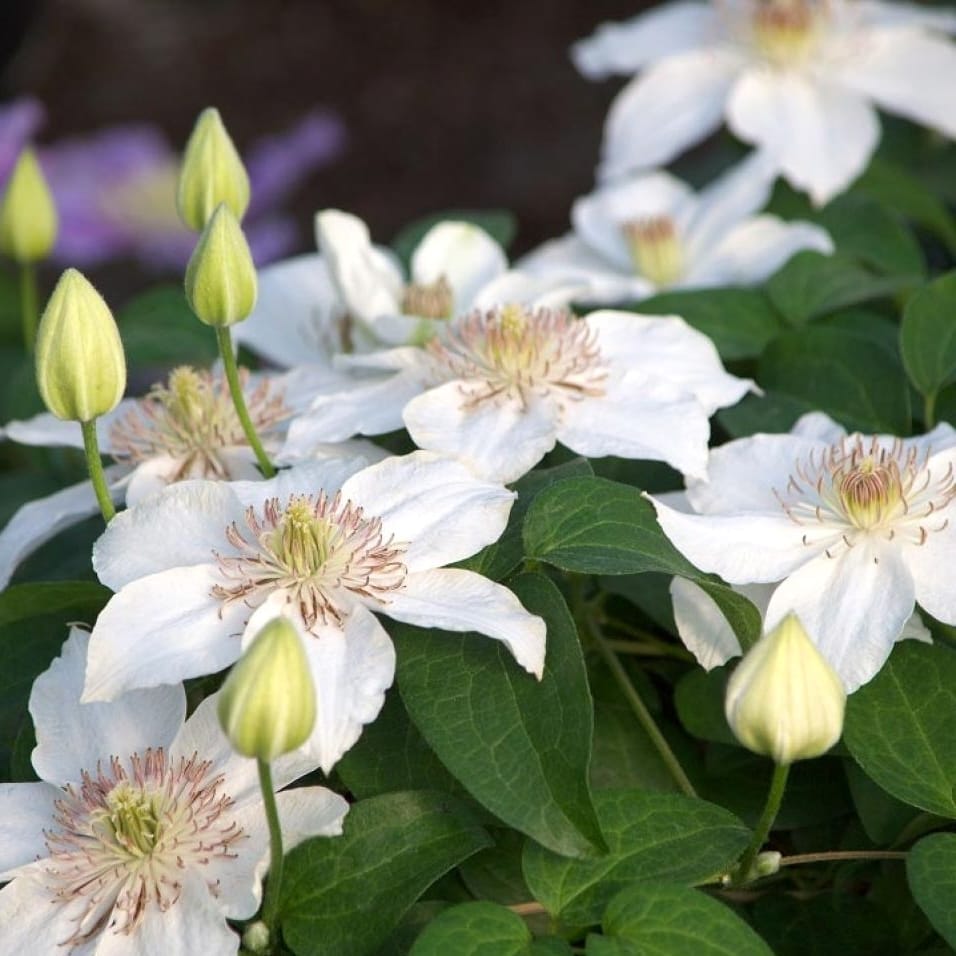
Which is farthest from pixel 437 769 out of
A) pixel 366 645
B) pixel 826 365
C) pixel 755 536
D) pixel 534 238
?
pixel 534 238

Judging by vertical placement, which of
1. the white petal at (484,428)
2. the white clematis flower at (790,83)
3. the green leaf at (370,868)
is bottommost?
the green leaf at (370,868)

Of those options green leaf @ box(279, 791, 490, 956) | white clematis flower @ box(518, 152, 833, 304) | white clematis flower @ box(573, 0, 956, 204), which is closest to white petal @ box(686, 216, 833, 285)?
white clematis flower @ box(518, 152, 833, 304)

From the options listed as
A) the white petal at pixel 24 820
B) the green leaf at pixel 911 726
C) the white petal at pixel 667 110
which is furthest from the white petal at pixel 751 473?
the white petal at pixel 667 110

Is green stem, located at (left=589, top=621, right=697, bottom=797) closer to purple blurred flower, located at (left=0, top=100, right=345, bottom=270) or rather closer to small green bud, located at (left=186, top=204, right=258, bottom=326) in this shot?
small green bud, located at (left=186, top=204, right=258, bottom=326)

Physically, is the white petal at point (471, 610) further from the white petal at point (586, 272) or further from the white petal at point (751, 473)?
the white petal at point (586, 272)

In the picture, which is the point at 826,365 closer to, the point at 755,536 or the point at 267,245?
the point at 755,536

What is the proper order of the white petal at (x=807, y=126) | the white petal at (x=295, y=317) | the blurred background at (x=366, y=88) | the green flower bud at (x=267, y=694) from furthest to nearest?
the blurred background at (x=366, y=88) → the white petal at (x=807, y=126) → the white petal at (x=295, y=317) → the green flower bud at (x=267, y=694)
